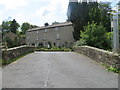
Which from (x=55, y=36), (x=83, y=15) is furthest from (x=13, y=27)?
(x=83, y=15)

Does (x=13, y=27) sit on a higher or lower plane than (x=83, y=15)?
higher

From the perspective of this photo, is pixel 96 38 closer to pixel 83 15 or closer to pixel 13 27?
pixel 83 15

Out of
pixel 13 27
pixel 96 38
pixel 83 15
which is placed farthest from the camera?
pixel 13 27

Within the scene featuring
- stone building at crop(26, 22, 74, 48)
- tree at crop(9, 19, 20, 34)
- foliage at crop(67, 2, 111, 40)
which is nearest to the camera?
foliage at crop(67, 2, 111, 40)

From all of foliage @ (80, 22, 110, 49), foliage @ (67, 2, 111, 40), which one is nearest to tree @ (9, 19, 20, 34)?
foliage @ (67, 2, 111, 40)

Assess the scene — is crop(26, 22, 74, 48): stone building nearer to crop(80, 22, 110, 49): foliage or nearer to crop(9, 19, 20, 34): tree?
crop(9, 19, 20, 34): tree

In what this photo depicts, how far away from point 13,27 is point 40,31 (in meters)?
27.9

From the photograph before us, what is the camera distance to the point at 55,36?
46.0 meters

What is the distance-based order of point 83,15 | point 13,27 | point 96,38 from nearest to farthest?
point 96,38 → point 83,15 → point 13,27

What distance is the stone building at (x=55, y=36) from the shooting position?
1684 inches

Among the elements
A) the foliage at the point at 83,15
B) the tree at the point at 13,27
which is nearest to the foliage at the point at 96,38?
the foliage at the point at 83,15

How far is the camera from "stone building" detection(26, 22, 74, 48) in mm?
42781

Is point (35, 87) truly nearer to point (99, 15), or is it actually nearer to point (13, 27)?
point (99, 15)

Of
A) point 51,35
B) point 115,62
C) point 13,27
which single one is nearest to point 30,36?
point 51,35
